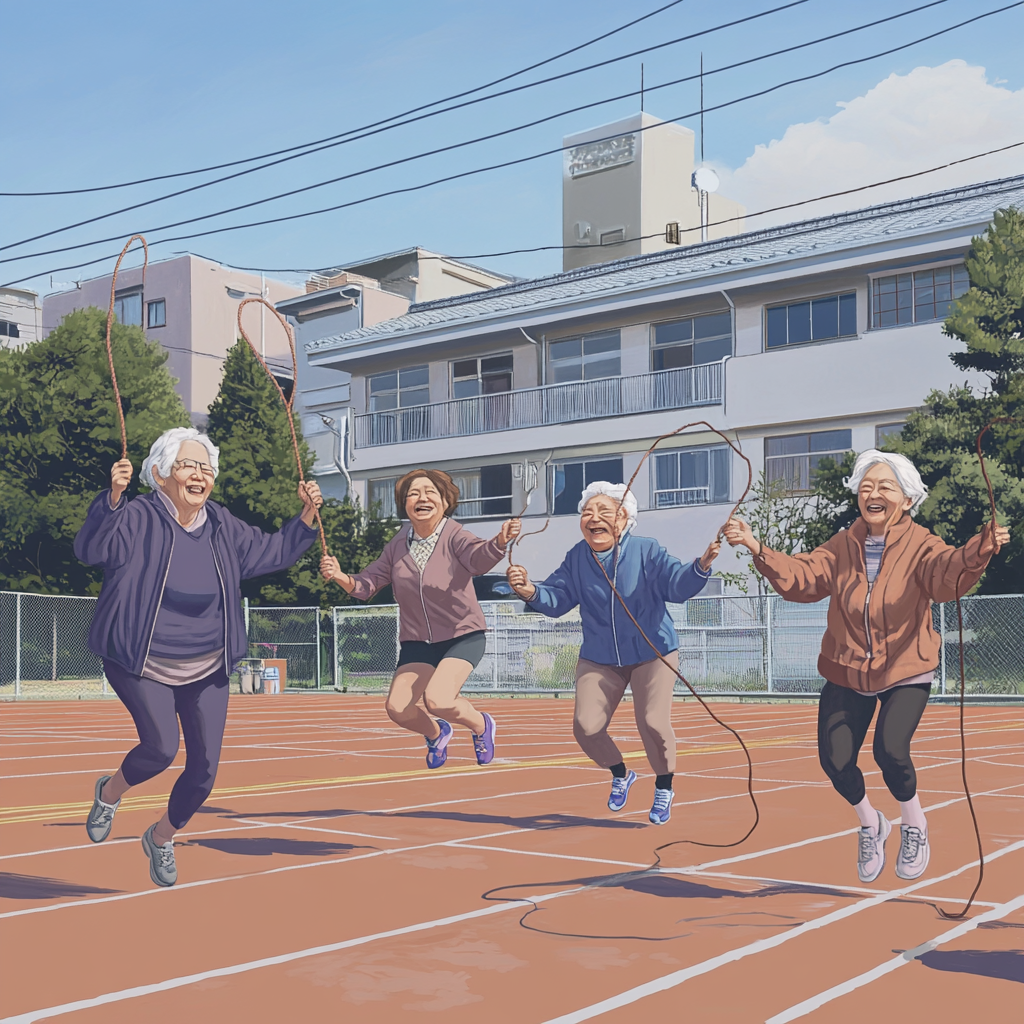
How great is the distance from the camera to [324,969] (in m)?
4.69

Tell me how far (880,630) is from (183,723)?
9.89ft

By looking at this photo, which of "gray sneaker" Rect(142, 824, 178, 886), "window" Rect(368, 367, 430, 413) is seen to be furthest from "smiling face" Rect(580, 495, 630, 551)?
"window" Rect(368, 367, 430, 413)

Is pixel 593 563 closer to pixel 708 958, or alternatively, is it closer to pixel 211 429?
pixel 708 958

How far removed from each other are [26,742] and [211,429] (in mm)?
17702

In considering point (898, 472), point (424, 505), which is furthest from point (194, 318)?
point (898, 472)

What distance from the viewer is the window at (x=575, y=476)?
34.7 m

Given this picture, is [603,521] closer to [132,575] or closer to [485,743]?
[485,743]

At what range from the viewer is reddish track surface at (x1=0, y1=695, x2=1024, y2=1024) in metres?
4.32

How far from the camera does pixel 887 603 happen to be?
5.92 m

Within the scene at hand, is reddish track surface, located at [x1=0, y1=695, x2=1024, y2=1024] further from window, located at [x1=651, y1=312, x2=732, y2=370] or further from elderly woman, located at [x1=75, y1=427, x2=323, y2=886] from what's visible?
window, located at [x1=651, y1=312, x2=732, y2=370]

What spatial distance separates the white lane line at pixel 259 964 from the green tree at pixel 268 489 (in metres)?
24.7

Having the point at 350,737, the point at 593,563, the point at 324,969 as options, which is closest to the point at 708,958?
the point at 324,969

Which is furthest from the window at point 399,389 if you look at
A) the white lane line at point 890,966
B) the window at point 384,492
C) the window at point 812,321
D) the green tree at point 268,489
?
the white lane line at point 890,966

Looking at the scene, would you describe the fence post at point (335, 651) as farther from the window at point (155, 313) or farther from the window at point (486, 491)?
the window at point (155, 313)
